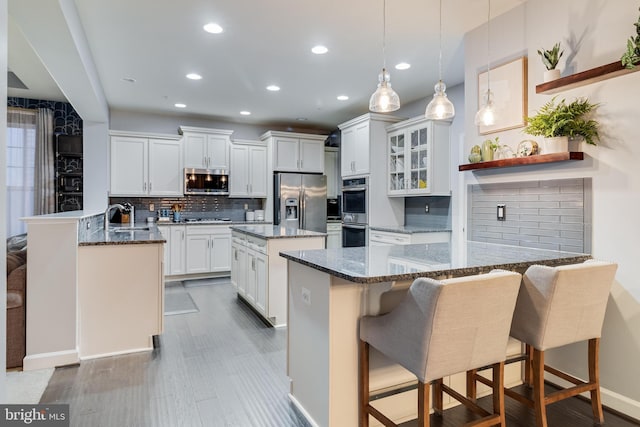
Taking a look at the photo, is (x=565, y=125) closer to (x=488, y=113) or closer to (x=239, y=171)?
→ (x=488, y=113)

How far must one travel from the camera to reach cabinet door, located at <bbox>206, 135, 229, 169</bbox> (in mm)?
6348

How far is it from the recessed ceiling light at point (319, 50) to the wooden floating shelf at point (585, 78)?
6.35ft

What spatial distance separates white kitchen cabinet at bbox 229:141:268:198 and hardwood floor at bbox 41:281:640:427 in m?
3.43

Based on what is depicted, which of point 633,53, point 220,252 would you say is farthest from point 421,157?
point 220,252

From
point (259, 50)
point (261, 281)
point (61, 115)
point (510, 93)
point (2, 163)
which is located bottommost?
point (261, 281)

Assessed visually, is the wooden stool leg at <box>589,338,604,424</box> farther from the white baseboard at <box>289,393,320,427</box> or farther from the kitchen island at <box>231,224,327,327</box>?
the kitchen island at <box>231,224,327,327</box>

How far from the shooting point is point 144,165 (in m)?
6.01

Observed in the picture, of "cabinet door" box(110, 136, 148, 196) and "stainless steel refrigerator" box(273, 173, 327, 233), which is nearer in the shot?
"cabinet door" box(110, 136, 148, 196)

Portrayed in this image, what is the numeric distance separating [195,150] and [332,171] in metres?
2.56

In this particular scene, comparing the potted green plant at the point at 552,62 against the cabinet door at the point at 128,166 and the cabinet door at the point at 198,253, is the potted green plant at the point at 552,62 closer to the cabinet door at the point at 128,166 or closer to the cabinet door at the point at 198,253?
the cabinet door at the point at 198,253

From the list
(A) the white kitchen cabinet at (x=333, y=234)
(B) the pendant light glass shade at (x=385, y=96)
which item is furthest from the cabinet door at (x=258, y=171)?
(B) the pendant light glass shade at (x=385, y=96)

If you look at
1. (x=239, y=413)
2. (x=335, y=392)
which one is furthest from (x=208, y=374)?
(x=335, y=392)

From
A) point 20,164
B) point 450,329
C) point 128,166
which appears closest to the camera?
point 450,329

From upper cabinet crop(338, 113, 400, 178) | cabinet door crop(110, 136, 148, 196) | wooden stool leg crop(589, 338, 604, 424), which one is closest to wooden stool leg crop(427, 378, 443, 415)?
wooden stool leg crop(589, 338, 604, 424)
